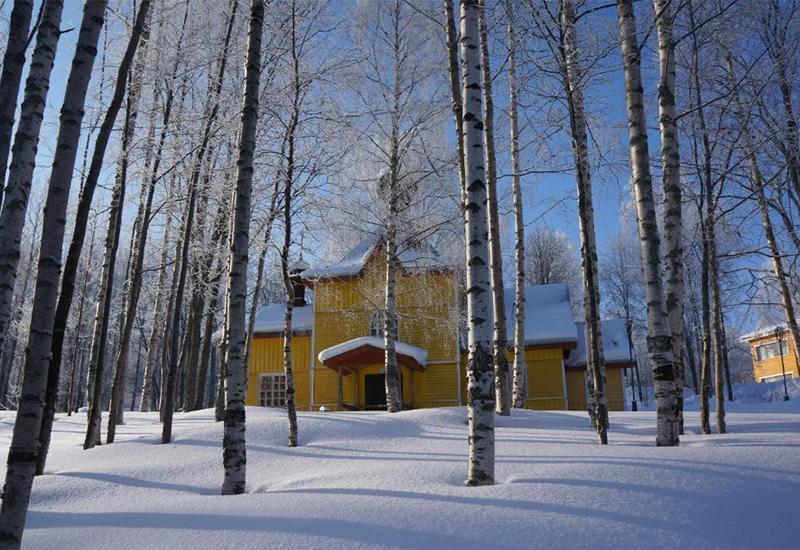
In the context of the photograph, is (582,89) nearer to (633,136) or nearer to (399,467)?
(633,136)

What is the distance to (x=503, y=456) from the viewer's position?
6.27m

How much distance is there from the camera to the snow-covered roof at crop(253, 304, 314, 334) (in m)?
22.5

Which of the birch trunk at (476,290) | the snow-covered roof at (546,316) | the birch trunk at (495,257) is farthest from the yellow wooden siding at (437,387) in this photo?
the birch trunk at (476,290)

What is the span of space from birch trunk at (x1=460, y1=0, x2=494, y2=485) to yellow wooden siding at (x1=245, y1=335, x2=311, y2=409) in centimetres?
1779

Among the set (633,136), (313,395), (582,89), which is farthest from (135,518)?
(313,395)

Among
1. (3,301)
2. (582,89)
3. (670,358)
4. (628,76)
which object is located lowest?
(670,358)

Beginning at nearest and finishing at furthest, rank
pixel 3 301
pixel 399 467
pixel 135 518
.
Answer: pixel 135 518
pixel 3 301
pixel 399 467

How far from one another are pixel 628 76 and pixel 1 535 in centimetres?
742

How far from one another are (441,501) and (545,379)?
17912 mm

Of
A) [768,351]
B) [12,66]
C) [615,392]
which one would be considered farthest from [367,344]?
[768,351]

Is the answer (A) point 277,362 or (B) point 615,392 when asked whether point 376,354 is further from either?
(B) point 615,392

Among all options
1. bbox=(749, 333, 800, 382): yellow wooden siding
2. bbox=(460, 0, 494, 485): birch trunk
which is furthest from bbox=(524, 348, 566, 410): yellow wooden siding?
bbox=(749, 333, 800, 382): yellow wooden siding

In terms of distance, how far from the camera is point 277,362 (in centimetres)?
2262

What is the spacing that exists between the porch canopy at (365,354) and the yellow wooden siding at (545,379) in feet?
14.3
